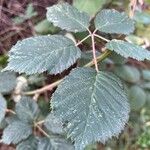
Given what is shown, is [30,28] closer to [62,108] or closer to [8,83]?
[8,83]

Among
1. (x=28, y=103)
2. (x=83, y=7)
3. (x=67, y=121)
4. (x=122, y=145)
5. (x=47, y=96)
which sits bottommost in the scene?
(x=122, y=145)

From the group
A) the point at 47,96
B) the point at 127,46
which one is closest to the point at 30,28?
the point at 47,96

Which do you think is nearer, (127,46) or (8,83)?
(127,46)

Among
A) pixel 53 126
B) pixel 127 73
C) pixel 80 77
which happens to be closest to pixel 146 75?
pixel 127 73

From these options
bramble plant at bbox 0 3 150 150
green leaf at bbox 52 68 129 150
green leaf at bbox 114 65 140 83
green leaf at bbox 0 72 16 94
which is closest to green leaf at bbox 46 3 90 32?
bramble plant at bbox 0 3 150 150

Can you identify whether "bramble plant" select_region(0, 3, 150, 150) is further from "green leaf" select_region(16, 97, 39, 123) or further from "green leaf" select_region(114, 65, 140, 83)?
"green leaf" select_region(114, 65, 140, 83)

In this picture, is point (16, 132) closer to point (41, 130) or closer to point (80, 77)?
point (41, 130)
